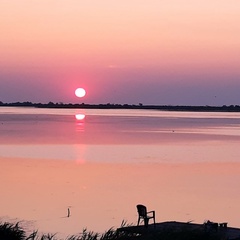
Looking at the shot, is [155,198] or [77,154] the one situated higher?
[77,154]

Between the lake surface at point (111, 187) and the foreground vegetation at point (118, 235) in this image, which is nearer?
the foreground vegetation at point (118, 235)

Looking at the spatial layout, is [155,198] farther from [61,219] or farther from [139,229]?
[139,229]

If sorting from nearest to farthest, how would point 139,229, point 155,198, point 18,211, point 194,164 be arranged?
point 139,229
point 18,211
point 155,198
point 194,164

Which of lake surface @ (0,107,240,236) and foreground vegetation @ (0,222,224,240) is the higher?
lake surface @ (0,107,240,236)

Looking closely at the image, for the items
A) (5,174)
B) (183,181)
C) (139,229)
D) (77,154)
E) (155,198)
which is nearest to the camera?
(139,229)

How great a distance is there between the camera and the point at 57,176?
2923cm

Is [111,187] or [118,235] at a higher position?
[111,187]

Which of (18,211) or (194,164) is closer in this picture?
(18,211)

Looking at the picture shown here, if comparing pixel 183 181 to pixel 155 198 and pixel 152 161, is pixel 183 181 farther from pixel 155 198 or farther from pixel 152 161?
pixel 152 161

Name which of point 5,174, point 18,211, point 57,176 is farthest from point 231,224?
point 5,174

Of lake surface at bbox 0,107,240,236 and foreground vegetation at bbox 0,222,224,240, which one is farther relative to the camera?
lake surface at bbox 0,107,240,236

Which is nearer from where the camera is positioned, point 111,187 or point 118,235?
point 118,235

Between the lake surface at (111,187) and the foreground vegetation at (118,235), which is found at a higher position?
the lake surface at (111,187)

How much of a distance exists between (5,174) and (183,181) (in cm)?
801
